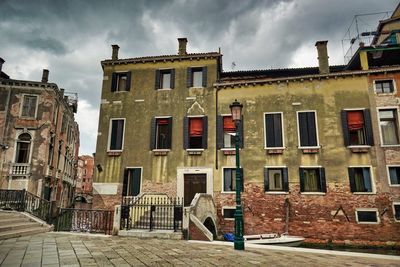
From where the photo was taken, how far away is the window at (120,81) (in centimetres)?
1767

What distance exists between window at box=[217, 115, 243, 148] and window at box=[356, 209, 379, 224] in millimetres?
7283

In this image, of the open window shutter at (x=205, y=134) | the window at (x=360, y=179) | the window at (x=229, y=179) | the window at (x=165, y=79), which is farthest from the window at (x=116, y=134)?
the window at (x=360, y=179)

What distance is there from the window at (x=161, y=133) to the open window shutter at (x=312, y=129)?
816 cm

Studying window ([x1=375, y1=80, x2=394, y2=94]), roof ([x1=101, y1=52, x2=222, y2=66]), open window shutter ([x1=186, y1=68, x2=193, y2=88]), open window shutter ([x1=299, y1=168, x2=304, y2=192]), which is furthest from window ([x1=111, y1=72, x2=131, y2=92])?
window ([x1=375, y1=80, x2=394, y2=94])

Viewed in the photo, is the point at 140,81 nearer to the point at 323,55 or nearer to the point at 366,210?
the point at 323,55

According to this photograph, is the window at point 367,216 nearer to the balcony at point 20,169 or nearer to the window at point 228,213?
the window at point 228,213

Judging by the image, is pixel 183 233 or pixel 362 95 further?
pixel 362 95

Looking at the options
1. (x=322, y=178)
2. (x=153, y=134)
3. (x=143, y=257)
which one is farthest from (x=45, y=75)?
(x=322, y=178)

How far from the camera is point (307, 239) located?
13852 millimetres

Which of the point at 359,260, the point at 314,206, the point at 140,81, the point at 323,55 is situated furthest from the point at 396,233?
the point at 140,81

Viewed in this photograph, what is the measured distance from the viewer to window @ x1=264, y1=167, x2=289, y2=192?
1489cm

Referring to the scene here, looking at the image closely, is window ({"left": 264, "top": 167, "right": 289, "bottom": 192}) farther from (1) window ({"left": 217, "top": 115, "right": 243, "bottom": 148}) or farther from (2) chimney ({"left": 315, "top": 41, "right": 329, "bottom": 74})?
(2) chimney ({"left": 315, "top": 41, "right": 329, "bottom": 74})

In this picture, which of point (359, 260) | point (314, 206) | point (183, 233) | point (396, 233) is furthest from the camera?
point (314, 206)

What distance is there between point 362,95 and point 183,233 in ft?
41.2
